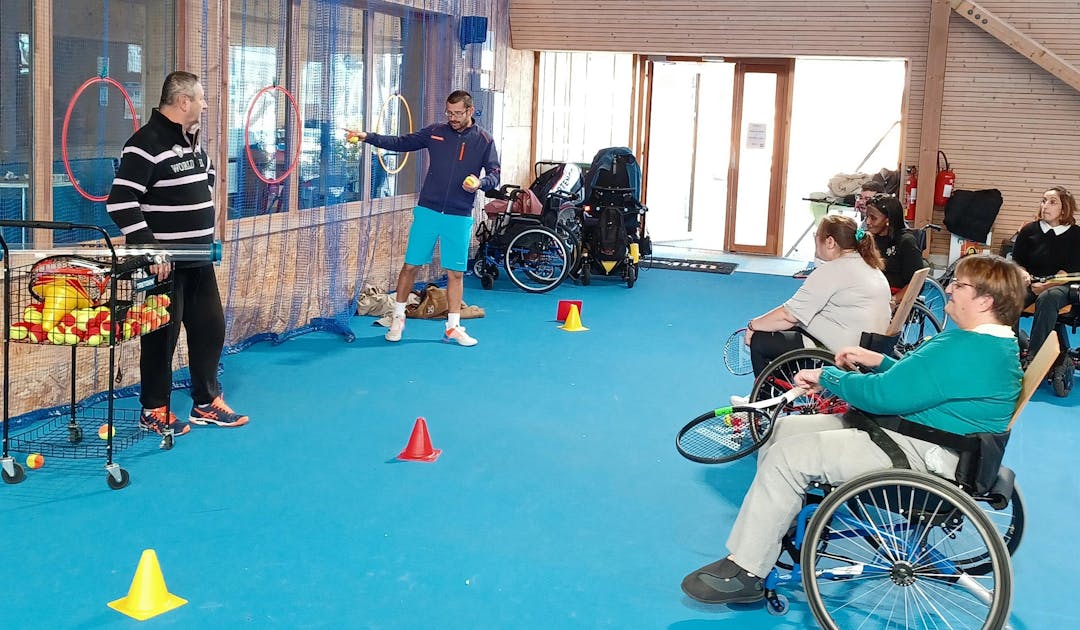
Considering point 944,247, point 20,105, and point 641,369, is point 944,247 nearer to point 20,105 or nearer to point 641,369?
point 641,369

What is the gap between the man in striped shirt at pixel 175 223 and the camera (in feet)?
15.0

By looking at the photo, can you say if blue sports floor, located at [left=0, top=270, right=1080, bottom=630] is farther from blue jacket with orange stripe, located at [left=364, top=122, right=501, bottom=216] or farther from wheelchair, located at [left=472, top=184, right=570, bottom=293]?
wheelchair, located at [left=472, top=184, right=570, bottom=293]

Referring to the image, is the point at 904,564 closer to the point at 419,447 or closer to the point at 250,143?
the point at 419,447

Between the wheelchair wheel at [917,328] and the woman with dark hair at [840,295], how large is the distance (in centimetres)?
120

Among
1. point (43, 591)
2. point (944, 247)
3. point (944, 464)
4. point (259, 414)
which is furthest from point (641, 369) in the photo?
point (944, 247)

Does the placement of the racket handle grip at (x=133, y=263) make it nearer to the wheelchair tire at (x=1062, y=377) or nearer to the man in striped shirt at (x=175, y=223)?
the man in striped shirt at (x=175, y=223)

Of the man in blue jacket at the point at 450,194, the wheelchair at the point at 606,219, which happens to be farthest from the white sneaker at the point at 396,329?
the wheelchair at the point at 606,219

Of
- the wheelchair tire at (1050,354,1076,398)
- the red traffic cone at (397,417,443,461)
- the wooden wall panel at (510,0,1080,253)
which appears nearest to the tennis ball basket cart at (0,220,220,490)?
the red traffic cone at (397,417,443,461)

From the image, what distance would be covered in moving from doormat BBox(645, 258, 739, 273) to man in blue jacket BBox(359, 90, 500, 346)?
3.89 metres

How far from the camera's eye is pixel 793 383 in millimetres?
4281

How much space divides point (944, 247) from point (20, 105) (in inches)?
324

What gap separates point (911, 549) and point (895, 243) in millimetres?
3166

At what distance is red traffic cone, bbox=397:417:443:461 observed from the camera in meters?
4.80

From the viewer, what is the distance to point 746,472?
15.9ft
